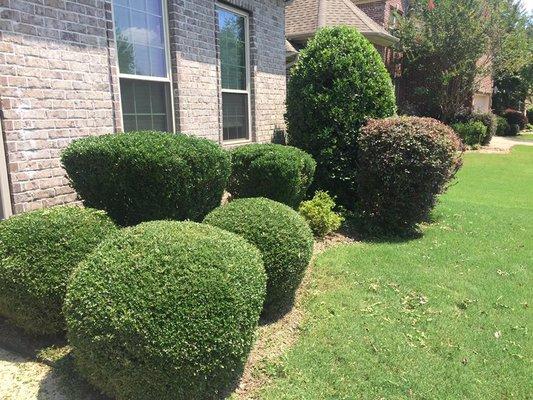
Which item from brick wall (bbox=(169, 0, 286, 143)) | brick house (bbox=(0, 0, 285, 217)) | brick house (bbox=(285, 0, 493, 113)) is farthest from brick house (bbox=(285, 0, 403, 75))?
brick house (bbox=(0, 0, 285, 217))

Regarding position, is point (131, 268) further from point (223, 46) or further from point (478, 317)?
point (223, 46)

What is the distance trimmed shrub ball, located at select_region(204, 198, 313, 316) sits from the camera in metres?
3.95

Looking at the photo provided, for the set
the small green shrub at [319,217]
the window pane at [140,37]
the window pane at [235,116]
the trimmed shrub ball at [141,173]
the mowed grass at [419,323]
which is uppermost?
the window pane at [140,37]

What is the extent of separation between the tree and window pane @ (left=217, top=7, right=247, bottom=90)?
48.3ft

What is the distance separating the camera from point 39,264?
337 centimetres

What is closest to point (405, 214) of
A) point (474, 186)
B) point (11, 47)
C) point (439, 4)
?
point (11, 47)

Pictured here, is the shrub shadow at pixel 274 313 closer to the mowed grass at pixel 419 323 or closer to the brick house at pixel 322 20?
the mowed grass at pixel 419 323

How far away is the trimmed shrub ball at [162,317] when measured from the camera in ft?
8.34

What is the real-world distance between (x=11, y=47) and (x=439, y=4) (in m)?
20.4

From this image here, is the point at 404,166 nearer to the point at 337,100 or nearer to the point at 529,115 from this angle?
the point at 337,100

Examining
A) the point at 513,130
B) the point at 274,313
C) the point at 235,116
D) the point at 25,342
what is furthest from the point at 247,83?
the point at 513,130

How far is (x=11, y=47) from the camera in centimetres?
439

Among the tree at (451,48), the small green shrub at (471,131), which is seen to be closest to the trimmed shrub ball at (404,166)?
the tree at (451,48)

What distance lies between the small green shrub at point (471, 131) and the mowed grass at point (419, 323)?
50.9 ft
